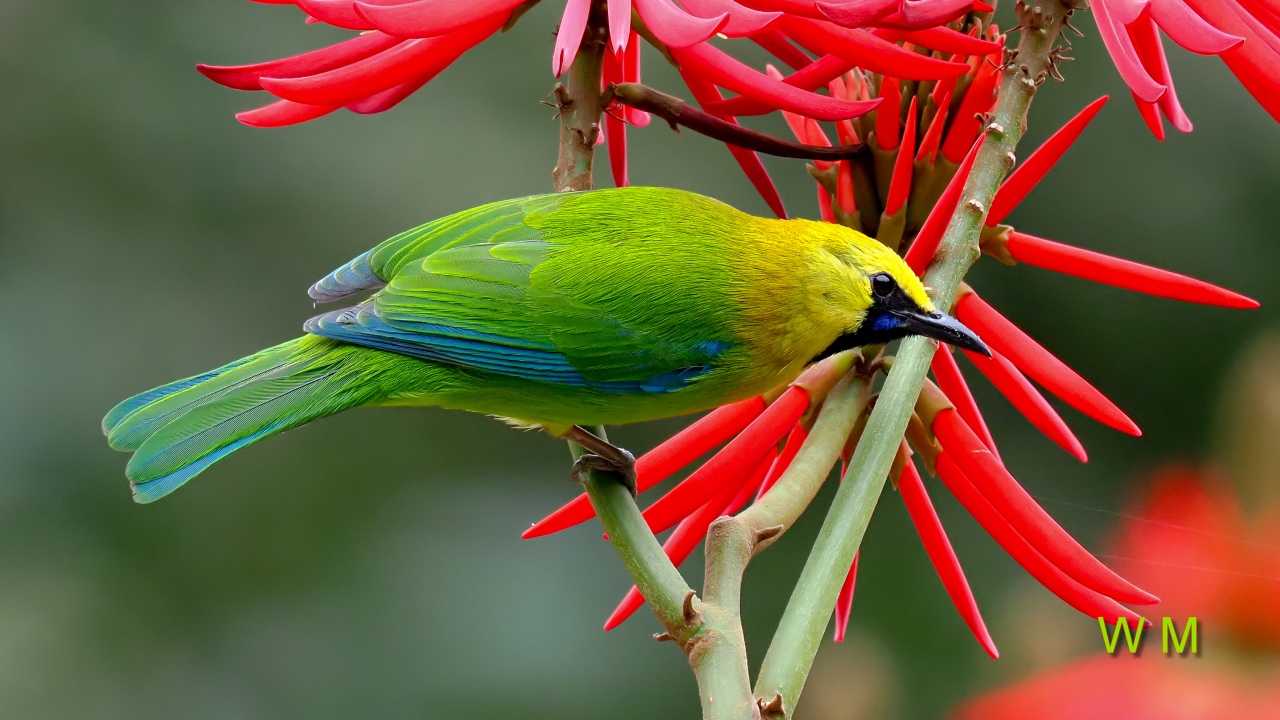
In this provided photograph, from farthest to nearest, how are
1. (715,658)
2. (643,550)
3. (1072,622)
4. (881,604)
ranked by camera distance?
(881,604)
(1072,622)
(643,550)
(715,658)

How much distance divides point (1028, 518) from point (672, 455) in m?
0.36

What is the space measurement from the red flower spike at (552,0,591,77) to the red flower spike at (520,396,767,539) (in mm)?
408

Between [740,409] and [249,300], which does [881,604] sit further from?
[249,300]

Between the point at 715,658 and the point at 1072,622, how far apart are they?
1.19m

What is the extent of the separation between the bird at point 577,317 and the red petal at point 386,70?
309 mm

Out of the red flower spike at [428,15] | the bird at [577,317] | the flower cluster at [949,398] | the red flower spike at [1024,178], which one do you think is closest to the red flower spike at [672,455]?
the flower cluster at [949,398]

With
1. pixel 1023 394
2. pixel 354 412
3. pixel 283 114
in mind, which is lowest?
pixel 354 412

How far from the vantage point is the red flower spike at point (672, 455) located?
119 centimetres

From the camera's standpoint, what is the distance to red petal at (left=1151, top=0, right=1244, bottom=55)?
0.95m

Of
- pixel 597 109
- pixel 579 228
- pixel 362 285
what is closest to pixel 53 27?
pixel 362 285

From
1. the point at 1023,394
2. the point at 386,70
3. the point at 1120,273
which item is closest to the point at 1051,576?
the point at 1023,394

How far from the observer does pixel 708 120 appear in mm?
1155

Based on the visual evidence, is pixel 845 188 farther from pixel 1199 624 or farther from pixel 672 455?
pixel 1199 624

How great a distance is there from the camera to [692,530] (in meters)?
1.24
